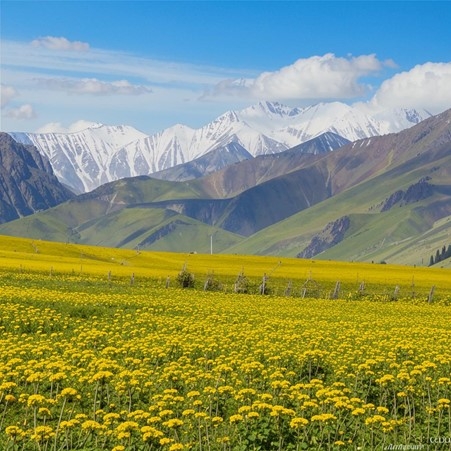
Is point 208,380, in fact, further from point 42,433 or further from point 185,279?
point 185,279

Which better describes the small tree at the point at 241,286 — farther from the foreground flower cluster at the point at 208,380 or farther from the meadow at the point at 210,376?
the foreground flower cluster at the point at 208,380

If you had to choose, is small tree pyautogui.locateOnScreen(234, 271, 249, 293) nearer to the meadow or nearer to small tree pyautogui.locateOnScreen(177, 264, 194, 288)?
small tree pyautogui.locateOnScreen(177, 264, 194, 288)

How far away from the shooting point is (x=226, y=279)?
84438 millimetres

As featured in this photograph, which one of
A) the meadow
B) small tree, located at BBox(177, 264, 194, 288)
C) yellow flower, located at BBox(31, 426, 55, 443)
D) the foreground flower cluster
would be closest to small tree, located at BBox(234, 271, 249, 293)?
small tree, located at BBox(177, 264, 194, 288)

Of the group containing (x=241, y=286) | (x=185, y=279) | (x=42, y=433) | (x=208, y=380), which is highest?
(x=42, y=433)

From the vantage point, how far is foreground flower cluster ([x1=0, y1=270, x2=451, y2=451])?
51.6ft

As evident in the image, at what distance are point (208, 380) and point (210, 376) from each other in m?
1.37

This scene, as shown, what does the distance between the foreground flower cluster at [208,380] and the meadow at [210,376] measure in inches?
2.6

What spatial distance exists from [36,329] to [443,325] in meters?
23.6

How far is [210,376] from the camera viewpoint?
20.1 m

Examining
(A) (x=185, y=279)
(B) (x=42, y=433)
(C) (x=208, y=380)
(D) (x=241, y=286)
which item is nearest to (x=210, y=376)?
(C) (x=208, y=380)

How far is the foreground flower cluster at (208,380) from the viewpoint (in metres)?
15.7

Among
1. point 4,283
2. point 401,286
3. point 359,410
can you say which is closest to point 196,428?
point 359,410

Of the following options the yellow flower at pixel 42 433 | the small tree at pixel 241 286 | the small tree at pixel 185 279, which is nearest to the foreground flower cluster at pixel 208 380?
the yellow flower at pixel 42 433
